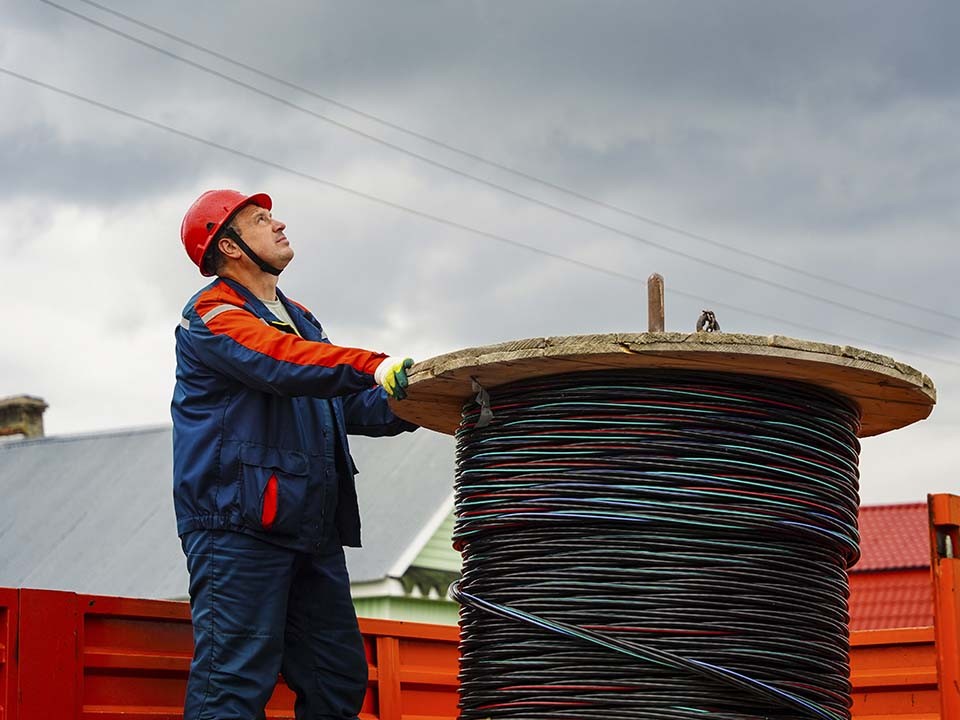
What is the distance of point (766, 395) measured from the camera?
4.28 metres

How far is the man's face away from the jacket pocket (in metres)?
0.65

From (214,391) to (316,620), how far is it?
2.49 feet

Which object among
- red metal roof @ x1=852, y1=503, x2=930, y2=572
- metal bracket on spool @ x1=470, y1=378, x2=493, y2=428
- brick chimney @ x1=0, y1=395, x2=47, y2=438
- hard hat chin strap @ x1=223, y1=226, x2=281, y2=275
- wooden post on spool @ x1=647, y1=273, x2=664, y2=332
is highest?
brick chimney @ x1=0, y1=395, x2=47, y2=438

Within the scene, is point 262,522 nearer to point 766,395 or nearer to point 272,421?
point 272,421

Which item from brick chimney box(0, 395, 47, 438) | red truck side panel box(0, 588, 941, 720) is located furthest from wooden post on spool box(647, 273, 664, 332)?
brick chimney box(0, 395, 47, 438)

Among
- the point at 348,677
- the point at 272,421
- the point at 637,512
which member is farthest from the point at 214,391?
the point at 637,512

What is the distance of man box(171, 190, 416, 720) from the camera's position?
439 cm

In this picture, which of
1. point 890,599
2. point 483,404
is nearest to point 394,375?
point 483,404

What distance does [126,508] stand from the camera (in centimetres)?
2338

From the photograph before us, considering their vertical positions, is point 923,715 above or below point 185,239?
below

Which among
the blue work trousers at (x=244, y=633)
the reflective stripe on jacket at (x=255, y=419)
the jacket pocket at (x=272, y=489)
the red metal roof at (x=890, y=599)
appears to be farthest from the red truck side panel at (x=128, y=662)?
the red metal roof at (x=890, y=599)

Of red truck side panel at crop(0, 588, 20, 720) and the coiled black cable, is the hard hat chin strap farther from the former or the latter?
red truck side panel at crop(0, 588, 20, 720)

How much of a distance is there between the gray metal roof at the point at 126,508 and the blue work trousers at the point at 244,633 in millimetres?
15229

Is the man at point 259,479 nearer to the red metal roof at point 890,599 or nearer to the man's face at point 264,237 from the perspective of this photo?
the man's face at point 264,237
